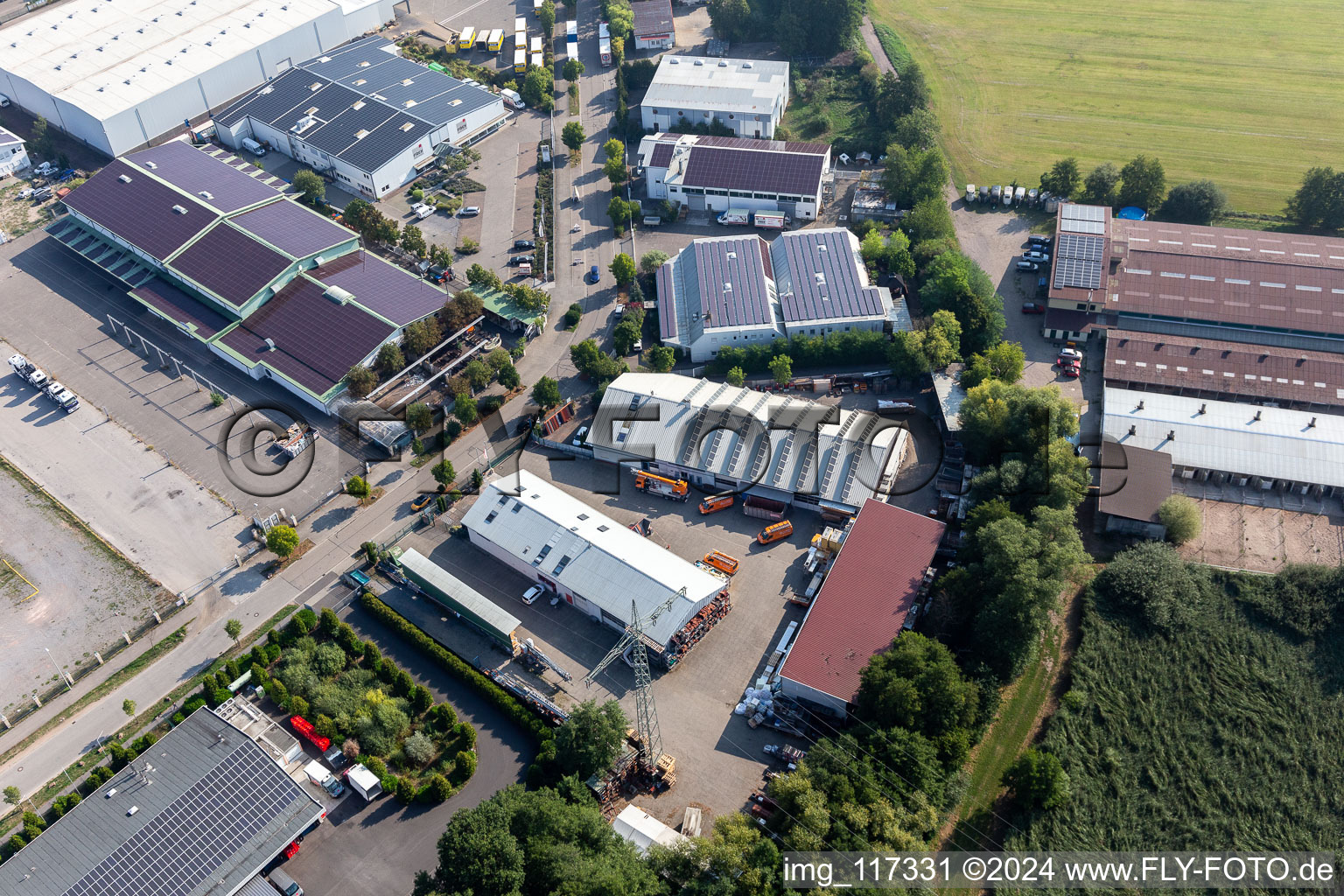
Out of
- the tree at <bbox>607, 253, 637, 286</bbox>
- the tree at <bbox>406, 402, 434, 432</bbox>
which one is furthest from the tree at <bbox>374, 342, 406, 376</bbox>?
the tree at <bbox>607, 253, 637, 286</bbox>

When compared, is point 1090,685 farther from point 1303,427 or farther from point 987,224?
point 987,224

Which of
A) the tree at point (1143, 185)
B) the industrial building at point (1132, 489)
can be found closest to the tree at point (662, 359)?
the industrial building at point (1132, 489)

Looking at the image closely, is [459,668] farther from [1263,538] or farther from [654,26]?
[654,26]

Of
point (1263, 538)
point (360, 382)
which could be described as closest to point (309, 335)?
point (360, 382)

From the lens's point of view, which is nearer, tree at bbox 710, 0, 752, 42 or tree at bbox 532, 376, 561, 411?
tree at bbox 532, 376, 561, 411

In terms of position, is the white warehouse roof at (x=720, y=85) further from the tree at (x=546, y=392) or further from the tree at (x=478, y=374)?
the tree at (x=546, y=392)

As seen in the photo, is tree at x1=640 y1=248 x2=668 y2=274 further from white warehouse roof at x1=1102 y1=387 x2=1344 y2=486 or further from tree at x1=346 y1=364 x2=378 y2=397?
white warehouse roof at x1=1102 y1=387 x2=1344 y2=486

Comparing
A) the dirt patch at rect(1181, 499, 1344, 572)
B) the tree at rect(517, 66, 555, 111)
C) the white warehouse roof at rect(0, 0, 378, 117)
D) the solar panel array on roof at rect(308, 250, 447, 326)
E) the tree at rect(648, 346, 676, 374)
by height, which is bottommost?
the dirt patch at rect(1181, 499, 1344, 572)

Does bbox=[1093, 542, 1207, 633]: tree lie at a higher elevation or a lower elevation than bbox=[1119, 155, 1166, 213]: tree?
lower
